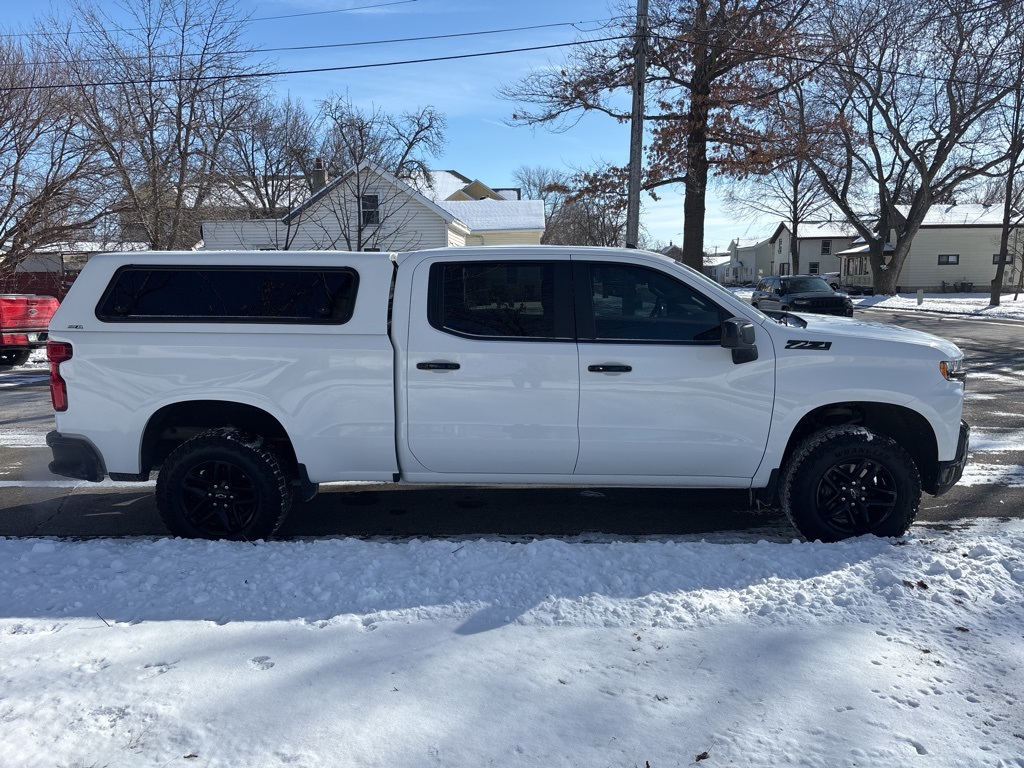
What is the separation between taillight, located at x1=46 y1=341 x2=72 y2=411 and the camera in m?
4.53

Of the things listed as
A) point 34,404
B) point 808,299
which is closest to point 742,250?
point 808,299

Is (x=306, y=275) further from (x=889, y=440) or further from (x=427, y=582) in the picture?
(x=889, y=440)

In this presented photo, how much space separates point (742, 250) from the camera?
111125 mm

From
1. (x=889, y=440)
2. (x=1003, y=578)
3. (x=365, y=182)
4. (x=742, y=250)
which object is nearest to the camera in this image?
(x=1003, y=578)

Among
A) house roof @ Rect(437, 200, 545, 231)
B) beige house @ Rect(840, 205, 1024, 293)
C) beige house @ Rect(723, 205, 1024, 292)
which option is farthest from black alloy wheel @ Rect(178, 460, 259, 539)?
beige house @ Rect(840, 205, 1024, 293)

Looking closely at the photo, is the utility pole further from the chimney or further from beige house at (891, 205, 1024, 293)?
beige house at (891, 205, 1024, 293)

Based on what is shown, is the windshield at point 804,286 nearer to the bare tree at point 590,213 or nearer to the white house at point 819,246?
the bare tree at point 590,213

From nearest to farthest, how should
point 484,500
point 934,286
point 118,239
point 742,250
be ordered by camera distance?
point 484,500, point 118,239, point 934,286, point 742,250

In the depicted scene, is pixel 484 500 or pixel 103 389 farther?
pixel 484 500

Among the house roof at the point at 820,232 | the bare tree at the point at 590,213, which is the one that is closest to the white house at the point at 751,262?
the house roof at the point at 820,232

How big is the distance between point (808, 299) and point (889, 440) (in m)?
20.2

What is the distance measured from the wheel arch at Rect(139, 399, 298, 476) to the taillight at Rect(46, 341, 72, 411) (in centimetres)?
55

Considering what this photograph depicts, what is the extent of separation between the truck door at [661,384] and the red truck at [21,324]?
13.5 m

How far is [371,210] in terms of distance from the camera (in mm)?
24734
